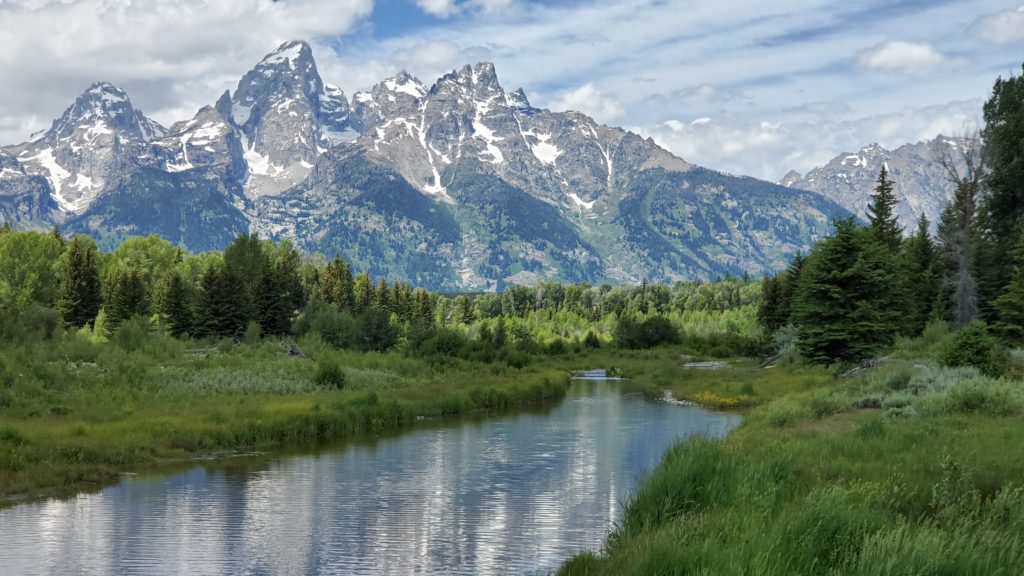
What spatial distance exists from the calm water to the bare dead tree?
37.3m

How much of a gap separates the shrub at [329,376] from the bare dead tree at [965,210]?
48008 mm

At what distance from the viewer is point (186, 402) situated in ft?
158

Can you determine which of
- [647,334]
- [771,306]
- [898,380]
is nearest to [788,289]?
[771,306]

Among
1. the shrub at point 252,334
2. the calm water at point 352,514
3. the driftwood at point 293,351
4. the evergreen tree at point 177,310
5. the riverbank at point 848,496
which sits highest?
the evergreen tree at point 177,310

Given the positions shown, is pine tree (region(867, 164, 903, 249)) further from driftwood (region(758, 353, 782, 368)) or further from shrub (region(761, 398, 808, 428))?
shrub (region(761, 398, 808, 428))

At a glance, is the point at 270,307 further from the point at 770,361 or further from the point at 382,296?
the point at 382,296

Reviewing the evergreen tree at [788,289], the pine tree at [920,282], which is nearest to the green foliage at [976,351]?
the pine tree at [920,282]

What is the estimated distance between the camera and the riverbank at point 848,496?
1201 cm

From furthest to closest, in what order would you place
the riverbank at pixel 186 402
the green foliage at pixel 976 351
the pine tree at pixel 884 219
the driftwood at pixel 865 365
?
the pine tree at pixel 884 219, the driftwood at pixel 865 365, the green foliage at pixel 976 351, the riverbank at pixel 186 402

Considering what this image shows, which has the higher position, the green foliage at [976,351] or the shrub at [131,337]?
the shrub at [131,337]

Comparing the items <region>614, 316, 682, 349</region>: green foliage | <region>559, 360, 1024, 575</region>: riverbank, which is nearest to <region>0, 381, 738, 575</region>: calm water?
<region>559, 360, 1024, 575</region>: riverbank

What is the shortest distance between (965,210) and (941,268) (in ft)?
50.4

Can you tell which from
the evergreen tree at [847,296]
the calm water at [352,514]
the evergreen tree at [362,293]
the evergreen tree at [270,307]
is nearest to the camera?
the calm water at [352,514]

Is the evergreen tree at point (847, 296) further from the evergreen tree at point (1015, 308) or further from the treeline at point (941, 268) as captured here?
the evergreen tree at point (1015, 308)
